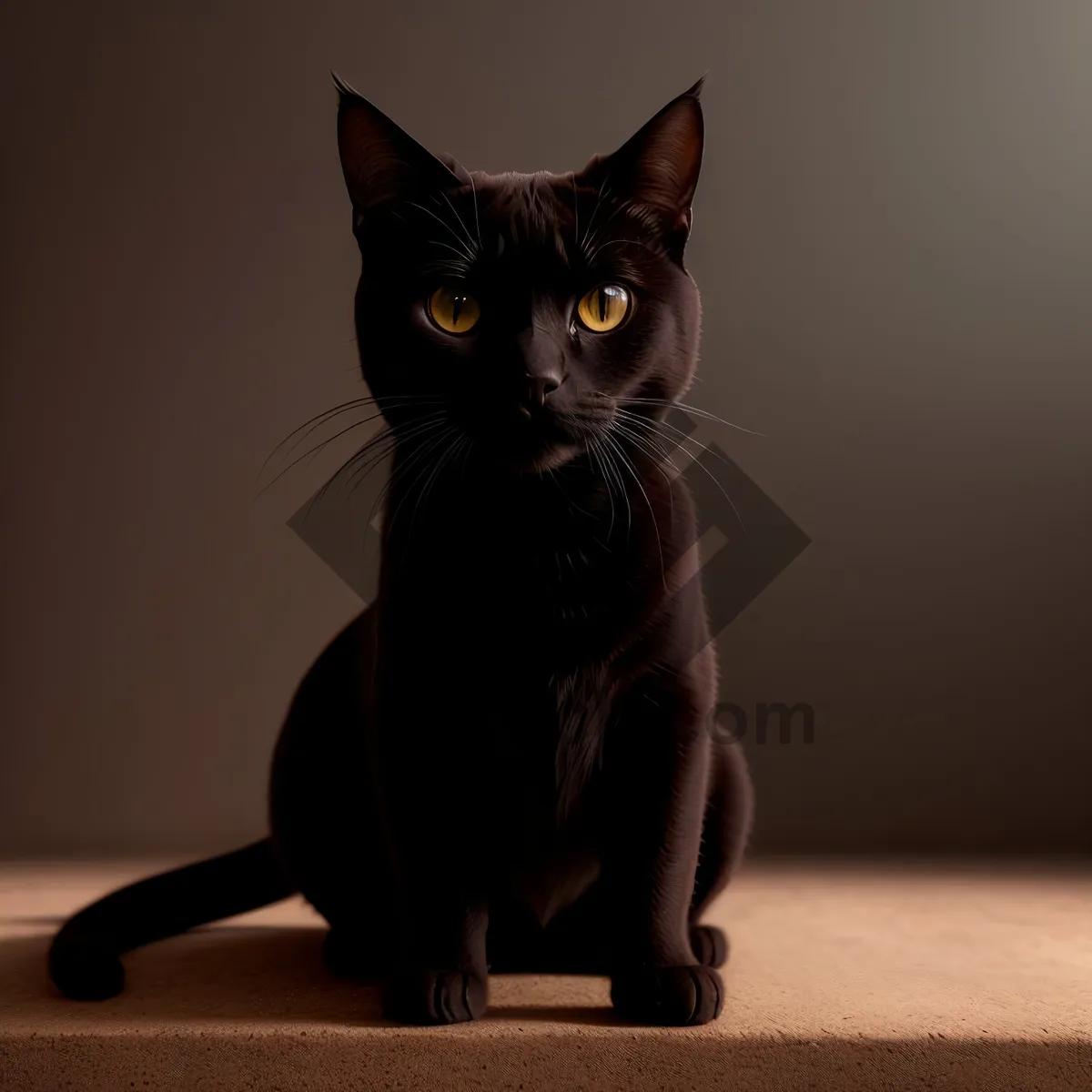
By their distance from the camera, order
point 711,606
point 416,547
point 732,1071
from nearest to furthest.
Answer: point 732,1071
point 416,547
point 711,606

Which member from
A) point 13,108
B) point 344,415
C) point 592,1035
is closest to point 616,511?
point 592,1035

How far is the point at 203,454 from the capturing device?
2.02 m

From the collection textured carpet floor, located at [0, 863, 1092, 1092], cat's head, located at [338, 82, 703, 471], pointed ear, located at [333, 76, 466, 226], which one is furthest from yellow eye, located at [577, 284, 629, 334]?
textured carpet floor, located at [0, 863, 1092, 1092]

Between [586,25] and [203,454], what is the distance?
98cm

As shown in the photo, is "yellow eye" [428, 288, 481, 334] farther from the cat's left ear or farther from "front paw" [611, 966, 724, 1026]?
"front paw" [611, 966, 724, 1026]

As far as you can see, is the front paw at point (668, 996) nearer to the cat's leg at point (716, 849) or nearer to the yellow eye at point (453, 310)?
the cat's leg at point (716, 849)

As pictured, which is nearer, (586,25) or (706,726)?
(706,726)

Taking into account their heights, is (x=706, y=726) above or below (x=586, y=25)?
below

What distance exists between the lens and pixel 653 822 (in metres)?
0.94

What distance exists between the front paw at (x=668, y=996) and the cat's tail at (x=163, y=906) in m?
0.39

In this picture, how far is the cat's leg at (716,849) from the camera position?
1.09 metres

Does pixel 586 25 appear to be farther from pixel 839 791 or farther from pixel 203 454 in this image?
pixel 839 791

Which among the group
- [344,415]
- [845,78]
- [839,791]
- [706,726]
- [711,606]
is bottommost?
[839,791]

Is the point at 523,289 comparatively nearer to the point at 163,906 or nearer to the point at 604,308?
the point at 604,308
